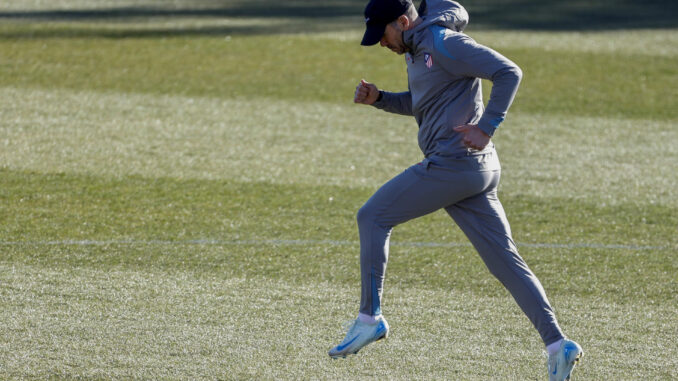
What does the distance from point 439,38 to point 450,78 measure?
20cm

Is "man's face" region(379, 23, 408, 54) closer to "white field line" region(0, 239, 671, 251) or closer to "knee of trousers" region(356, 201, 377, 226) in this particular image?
"knee of trousers" region(356, 201, 377, 226)

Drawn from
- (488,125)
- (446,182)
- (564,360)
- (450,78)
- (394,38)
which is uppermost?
(394,38)

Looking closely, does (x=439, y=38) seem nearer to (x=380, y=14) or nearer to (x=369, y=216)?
(x=380, y=14)

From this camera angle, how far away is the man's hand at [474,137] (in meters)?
4.21

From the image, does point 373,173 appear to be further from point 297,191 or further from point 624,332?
point 624,332

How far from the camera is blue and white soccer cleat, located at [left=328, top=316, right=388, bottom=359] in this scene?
445cm

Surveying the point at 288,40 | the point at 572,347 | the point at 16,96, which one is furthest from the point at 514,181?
the point at 288,40

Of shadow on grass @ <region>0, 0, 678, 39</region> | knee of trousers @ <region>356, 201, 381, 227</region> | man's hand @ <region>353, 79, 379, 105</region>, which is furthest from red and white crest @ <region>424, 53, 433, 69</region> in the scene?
shadow on grass @ <region>0, 0, 678, 39</region>

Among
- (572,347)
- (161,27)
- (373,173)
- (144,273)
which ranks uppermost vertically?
(572,347)

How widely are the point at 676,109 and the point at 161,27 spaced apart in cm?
872

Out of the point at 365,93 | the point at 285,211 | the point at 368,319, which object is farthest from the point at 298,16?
the point at 368,319

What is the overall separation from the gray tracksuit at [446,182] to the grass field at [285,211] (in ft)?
1.58

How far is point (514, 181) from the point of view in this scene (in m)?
8.88

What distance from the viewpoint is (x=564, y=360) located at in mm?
4289
